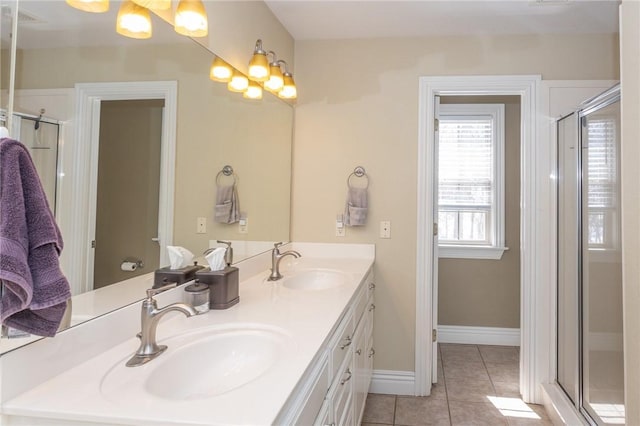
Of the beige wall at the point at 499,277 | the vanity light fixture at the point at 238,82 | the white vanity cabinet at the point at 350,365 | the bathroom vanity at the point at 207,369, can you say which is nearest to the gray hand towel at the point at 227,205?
the bathroom vanity at the point at 207,369

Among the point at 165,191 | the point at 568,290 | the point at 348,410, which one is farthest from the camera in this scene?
the point at 568,290

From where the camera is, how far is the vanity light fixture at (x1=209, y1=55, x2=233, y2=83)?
183cm

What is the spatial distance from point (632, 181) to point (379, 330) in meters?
1.87

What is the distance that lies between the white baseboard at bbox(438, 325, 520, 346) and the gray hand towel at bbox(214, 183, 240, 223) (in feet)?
8.13

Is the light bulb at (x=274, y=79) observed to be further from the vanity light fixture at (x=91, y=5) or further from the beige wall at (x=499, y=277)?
the beige wall at (x=499, y=277)

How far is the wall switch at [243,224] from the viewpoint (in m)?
2.13

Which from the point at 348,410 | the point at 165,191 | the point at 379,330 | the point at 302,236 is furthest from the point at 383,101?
the point at 348,410

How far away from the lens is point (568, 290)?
2.42 metres

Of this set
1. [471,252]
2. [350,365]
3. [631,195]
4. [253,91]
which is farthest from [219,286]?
[471,252]

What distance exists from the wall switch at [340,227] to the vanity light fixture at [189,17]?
1587mm

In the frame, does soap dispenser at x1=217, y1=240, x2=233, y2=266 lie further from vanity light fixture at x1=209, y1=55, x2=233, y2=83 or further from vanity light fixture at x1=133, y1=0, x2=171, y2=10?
vanity light fixture at x1=133, y1=0, x2=171, y2=10

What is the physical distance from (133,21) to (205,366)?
1119 millimetres

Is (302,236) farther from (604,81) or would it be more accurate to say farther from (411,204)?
(604,81)

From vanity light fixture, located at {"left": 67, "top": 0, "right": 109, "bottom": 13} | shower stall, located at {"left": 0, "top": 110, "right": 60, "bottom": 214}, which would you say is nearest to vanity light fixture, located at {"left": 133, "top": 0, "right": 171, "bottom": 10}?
vanity light fixture, located at {"left": 67, "top": 0, "right": 109, "bottom": 13}
